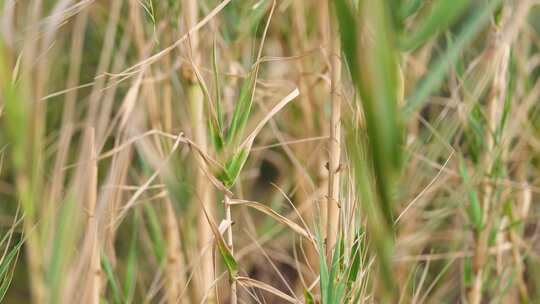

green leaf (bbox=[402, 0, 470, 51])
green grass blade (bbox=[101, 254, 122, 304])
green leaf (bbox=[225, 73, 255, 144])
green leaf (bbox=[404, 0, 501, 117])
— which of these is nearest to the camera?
green leaf (bbox=[402, 0, 470, 51])

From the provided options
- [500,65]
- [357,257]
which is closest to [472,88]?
[500,65]

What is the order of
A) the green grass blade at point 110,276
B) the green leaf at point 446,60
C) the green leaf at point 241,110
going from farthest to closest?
1. the green grass blade at point 110,276
2. the green leaf at point 241,110
3. the green leaf at point 446,60

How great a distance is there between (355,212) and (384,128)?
1.00 feet

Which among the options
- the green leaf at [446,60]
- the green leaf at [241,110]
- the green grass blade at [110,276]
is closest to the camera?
the green leaf at [446,60]

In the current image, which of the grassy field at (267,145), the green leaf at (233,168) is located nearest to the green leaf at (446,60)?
the grassy field at (267,145)

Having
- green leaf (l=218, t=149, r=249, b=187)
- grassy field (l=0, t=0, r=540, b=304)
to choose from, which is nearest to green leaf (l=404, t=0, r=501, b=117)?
grassy field (l=0, t=0, r=540, b=304)

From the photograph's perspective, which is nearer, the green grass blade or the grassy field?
the grassy field

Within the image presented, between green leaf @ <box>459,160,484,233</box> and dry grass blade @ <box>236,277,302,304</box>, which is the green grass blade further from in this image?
green leaf @ <box>459,160,484,233</box>

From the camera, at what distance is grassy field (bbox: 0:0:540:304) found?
29cm

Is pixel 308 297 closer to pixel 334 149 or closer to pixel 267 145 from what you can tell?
pixel 334 149

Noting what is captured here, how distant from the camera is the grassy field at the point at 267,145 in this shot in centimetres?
29

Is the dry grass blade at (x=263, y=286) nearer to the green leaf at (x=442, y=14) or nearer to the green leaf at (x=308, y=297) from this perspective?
the green leaf at (x=308, y=297)

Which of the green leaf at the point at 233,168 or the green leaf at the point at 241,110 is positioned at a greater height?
the green leaf at the point at 241,110

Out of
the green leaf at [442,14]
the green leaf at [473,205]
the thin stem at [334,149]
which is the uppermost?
the green leaf at [442,14]
